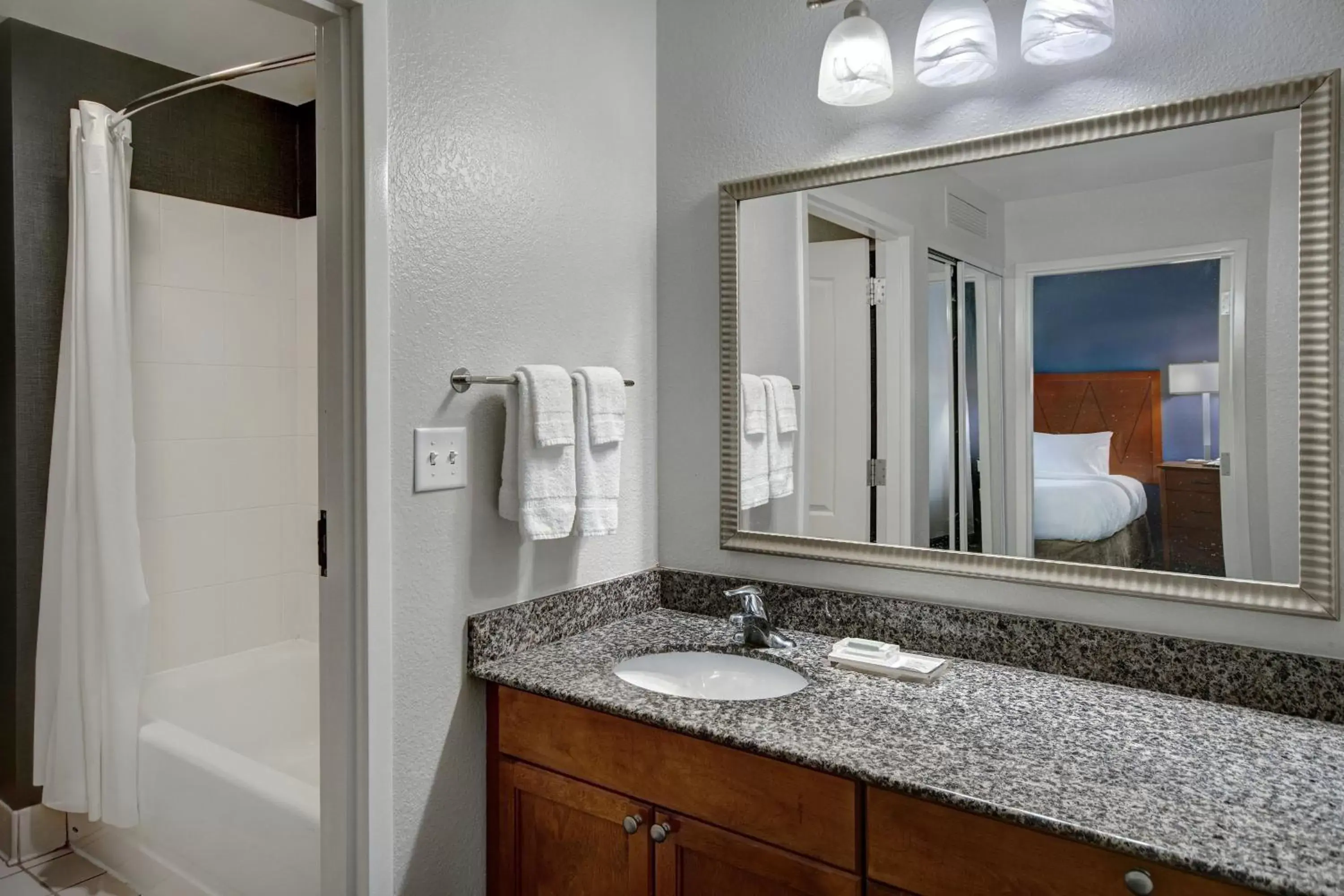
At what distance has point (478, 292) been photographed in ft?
4.96

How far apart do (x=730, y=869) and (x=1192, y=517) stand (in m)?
0.91

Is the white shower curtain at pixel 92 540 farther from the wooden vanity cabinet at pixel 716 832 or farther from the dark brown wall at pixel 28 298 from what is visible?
the wooden vanity cabinet at pixel 716 832

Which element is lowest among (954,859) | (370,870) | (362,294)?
(370,870)

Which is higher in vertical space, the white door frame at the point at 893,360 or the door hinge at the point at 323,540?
the white door frame at the point at 893,360

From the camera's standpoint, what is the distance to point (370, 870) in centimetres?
135

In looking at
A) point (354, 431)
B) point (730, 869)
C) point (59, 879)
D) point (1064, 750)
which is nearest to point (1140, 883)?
point (1064, 750)

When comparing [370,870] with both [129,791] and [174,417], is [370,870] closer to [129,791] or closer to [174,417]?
[129,791]

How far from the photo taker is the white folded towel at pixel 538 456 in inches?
58.6

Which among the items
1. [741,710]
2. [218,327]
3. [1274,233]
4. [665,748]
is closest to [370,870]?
[665,748]

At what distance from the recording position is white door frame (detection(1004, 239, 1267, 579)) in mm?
1277

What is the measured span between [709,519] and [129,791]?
1.69m

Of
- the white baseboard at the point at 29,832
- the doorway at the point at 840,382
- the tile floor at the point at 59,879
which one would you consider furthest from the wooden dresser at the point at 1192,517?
the white baseboard at the point at 29,832

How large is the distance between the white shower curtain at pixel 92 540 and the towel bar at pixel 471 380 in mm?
1231

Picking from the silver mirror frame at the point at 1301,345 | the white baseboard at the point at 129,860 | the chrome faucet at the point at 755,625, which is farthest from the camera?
the white baseboard at the point at 129,860
